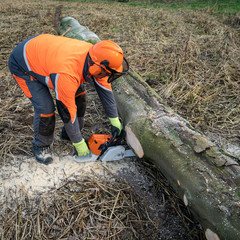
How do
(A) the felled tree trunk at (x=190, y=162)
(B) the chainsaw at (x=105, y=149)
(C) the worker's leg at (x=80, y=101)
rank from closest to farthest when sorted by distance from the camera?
(A) the felled tree trunk at (x=190, y=162)
(B) the chainsaw at (x=105, y=149)
(C) the worker's leg at (x=80, y=101)

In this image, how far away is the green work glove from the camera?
2.50 meters

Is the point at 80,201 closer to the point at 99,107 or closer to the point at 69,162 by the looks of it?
the point at 69,162

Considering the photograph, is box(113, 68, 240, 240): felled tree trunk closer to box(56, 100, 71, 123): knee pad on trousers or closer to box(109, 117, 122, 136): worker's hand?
box(109, 117, 122, 136): worker's hand

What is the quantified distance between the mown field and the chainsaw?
33cm

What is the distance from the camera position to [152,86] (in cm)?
418

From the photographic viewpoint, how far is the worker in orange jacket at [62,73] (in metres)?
2.04

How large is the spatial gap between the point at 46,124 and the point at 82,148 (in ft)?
1.70

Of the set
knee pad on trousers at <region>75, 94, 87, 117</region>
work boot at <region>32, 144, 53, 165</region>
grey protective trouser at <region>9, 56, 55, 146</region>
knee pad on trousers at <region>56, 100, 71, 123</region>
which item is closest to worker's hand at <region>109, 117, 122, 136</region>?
knee pad on trousers at <region>75, 94, 87, 117</region>

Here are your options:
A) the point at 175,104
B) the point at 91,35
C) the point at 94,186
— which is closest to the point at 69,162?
the point at 94,186

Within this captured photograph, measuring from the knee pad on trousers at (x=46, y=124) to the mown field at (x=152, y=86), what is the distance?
1.41ft

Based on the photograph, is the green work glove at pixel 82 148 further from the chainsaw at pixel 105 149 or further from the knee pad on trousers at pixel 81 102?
the knee pad on trousers at pixel 81 102

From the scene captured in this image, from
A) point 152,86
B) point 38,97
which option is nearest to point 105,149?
point 38,97

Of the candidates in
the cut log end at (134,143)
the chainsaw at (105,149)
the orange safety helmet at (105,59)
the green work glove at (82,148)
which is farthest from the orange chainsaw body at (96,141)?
the orange safety helmet at (105,59)

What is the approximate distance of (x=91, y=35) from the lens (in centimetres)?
470
